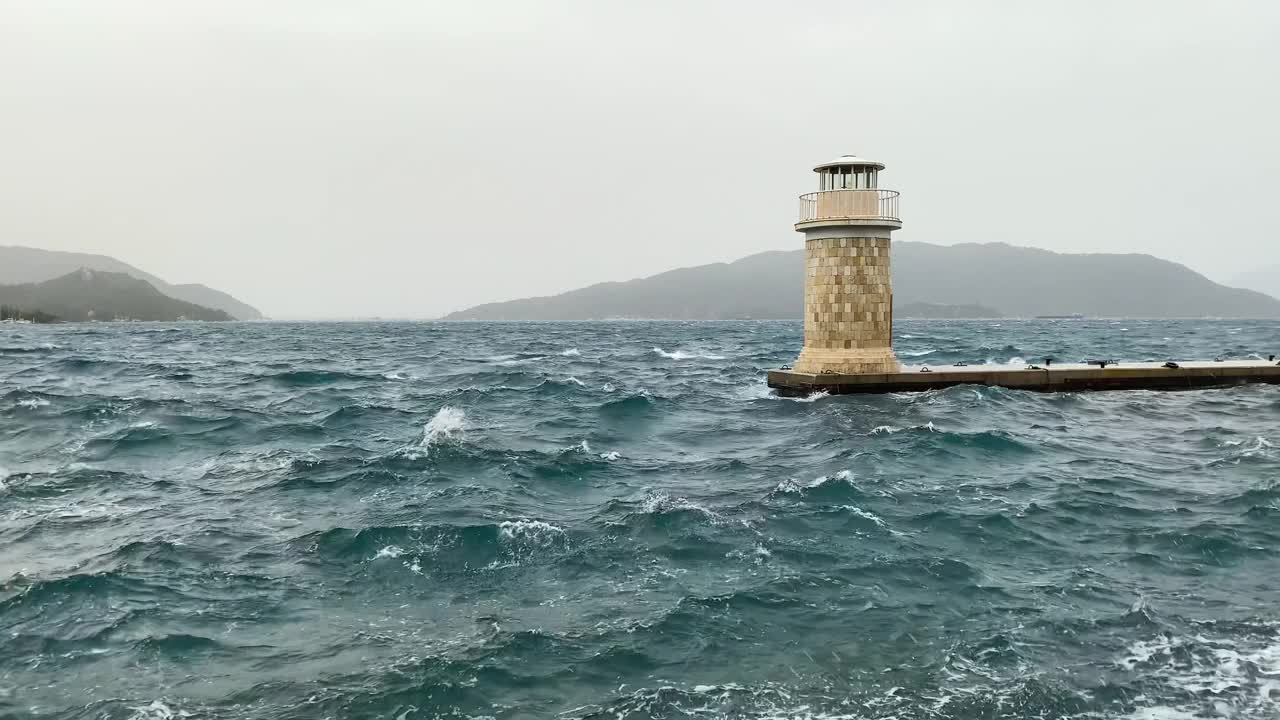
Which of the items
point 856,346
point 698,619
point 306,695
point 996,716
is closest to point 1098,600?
point 996,716

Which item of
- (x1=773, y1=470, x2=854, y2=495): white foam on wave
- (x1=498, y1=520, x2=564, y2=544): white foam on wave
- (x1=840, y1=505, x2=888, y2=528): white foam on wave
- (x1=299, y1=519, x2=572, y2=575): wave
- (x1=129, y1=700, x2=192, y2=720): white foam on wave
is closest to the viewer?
(x1=129, y1=700, x2=192, y2=720): white foam on wave

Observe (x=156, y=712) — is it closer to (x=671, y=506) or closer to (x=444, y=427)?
(x=671, y=506)

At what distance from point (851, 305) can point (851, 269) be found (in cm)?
124

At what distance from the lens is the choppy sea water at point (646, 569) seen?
9148 mm

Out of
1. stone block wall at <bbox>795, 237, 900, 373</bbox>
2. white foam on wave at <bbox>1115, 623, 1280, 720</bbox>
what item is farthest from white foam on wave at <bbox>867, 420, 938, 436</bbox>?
white foam on wave at <bbox>1115, 623, 1280, 720</bbox>

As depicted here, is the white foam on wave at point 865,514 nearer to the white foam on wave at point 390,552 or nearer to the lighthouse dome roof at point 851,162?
the white foam on wave at point 390,552

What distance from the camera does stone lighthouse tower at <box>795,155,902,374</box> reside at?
97.3 ft

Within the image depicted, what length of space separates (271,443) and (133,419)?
6.65 meters

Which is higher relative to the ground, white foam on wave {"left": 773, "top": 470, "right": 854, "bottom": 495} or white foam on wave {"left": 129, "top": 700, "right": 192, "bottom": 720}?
white foam on wave {"left": 773, "top": 470, "right": 854, "bottom": 495}

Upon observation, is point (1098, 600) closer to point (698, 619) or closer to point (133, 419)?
point (698, 619)

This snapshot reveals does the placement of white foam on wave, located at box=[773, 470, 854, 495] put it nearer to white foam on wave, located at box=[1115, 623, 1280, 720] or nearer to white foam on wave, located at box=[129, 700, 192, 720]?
white foam on wave, located at box=[1115, 623, 1280, 720]

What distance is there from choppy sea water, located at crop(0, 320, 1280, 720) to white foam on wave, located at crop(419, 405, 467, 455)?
0.22 m

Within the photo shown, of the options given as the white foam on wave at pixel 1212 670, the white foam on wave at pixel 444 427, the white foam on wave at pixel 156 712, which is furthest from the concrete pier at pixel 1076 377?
Answer: the white foam on wave at pixel 156 712

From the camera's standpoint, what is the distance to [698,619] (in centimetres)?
1088
